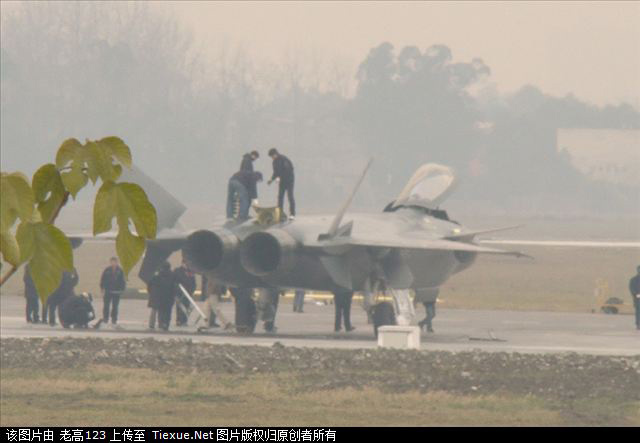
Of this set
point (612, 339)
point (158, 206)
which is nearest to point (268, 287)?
point (158, 206)

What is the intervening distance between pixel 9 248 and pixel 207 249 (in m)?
24.2

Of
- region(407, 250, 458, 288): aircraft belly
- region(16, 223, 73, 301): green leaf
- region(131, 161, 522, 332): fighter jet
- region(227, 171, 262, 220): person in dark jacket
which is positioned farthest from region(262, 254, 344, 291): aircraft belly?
region(16, 223, 73, 301): green leaf

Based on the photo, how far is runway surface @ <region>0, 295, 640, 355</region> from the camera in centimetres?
2640

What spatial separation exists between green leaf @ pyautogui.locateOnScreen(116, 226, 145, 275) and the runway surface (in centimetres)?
2255

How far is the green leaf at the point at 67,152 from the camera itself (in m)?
2.83

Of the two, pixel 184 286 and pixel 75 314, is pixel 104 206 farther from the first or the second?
pixel 184 286

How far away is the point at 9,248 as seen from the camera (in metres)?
2.73

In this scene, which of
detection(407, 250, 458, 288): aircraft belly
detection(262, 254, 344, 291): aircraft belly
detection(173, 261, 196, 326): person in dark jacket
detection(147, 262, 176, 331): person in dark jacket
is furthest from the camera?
detection(173, 261, 196, 326): person in dark jacket

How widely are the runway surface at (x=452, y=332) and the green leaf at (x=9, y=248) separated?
2272 cm

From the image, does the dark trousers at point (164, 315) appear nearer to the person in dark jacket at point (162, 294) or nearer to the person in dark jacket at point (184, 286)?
the person in dark jacket at point (162, 294)

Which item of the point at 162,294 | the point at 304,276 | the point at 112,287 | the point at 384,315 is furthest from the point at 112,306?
the point at 384,315

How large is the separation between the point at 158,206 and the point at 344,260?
436cm

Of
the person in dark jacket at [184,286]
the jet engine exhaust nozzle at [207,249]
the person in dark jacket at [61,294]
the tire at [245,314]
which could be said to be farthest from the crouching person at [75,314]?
the jet engine exhaust nozzle at [207,249]

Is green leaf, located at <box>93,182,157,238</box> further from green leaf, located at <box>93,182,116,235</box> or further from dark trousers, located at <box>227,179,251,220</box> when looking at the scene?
dark trousers, located at <box>227,179,251,220</box>
